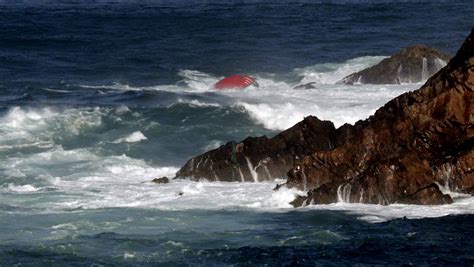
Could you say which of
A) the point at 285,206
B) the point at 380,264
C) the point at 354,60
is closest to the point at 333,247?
the point at 380,264

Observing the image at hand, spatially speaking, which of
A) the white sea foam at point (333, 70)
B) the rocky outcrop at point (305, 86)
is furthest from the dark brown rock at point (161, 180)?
the white sea foam at point (333, 70)

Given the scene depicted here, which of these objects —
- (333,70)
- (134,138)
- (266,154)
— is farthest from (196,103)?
(333,70)

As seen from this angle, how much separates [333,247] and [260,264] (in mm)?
1963

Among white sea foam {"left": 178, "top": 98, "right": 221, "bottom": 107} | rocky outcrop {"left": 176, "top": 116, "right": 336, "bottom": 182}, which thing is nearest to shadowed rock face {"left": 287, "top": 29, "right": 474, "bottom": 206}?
rocky outcrop {"left": 176, "top": 116, "right": 336, "bottom": 182}

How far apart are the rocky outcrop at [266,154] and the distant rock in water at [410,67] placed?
Result: 17.8 meters

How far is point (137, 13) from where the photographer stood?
81.2m

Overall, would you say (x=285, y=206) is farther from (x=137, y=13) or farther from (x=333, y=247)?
(x=137, y=13)

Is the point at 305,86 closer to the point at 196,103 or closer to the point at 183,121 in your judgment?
the point at 196,103

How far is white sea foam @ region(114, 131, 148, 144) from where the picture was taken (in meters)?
38.6

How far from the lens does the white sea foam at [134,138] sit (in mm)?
38625

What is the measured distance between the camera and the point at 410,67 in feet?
160

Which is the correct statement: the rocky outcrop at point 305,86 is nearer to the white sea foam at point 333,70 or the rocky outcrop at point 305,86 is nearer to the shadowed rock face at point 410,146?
the white sea foam at point 333,70

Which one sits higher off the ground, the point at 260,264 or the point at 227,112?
the point at 227,112

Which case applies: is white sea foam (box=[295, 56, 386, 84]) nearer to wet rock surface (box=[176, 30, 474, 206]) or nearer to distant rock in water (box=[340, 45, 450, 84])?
distant rock in water (box=[340, 45, 450, 84])
